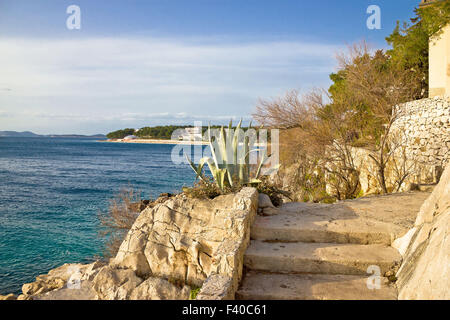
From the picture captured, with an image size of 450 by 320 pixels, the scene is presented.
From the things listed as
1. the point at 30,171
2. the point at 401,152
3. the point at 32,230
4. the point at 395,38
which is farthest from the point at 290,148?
the point at 30,171

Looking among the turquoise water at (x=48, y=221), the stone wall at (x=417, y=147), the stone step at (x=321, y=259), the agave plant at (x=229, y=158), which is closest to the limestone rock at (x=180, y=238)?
the agave plant at (x=229, y=158)

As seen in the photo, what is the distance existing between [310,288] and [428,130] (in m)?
8.93

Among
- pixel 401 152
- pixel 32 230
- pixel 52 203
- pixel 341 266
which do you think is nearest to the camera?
pixel 341 266

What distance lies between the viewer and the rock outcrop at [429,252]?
8.74ft

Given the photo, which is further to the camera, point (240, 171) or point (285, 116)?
point (285, 116)

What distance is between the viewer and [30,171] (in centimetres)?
3762

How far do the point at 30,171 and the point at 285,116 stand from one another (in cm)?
3451

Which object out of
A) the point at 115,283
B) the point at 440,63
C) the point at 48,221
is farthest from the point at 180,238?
the point at 48,221

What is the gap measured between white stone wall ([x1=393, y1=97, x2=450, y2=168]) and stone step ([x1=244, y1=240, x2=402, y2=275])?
263 inches

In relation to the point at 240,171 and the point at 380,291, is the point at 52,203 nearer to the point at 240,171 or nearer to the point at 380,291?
the point at 240,171

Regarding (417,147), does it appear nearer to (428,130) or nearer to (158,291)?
(428,130)

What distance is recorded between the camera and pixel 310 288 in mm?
3715

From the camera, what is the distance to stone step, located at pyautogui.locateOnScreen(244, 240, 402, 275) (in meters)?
4.06

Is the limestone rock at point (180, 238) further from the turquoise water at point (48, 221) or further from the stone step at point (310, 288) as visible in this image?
the turquoise water at point (48, 221)
